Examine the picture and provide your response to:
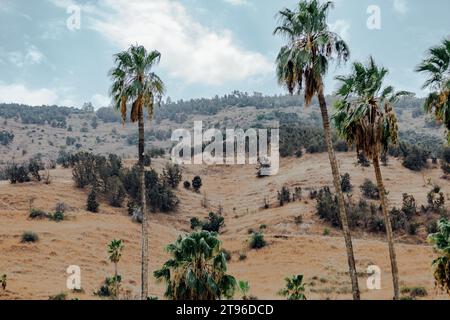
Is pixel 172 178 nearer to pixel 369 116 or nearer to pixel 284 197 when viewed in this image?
pixel 284 197

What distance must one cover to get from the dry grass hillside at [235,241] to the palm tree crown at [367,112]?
855 inches

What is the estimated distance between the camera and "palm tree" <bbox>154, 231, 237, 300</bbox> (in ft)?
77.8

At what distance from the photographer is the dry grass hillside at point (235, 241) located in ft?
155

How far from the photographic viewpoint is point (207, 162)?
114 m

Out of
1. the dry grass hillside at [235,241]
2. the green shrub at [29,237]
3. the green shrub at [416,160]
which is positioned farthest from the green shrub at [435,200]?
the green shrub at [29,237]

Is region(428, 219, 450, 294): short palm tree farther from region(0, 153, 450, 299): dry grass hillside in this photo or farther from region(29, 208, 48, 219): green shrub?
region(29, 208, 48, 219): green shrub

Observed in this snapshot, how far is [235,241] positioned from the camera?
6469cm

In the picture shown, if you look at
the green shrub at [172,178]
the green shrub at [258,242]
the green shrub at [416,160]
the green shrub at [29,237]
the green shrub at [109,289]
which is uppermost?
the green shrub at [416,160]

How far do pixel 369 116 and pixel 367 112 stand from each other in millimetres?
222

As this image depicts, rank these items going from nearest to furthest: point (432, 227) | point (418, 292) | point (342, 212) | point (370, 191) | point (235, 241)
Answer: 1. point (342, 212)
2. point (418, 292)
3. point (432, 227)
4. point (235, 241)
5. point (370, 191)

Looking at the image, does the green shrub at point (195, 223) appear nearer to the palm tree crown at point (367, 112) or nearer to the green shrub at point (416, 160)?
the green shrub at point (416, 160)

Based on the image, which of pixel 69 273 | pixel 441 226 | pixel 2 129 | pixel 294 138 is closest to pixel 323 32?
pixel 441 226

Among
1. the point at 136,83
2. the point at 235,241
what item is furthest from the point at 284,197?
the point at 136,83
